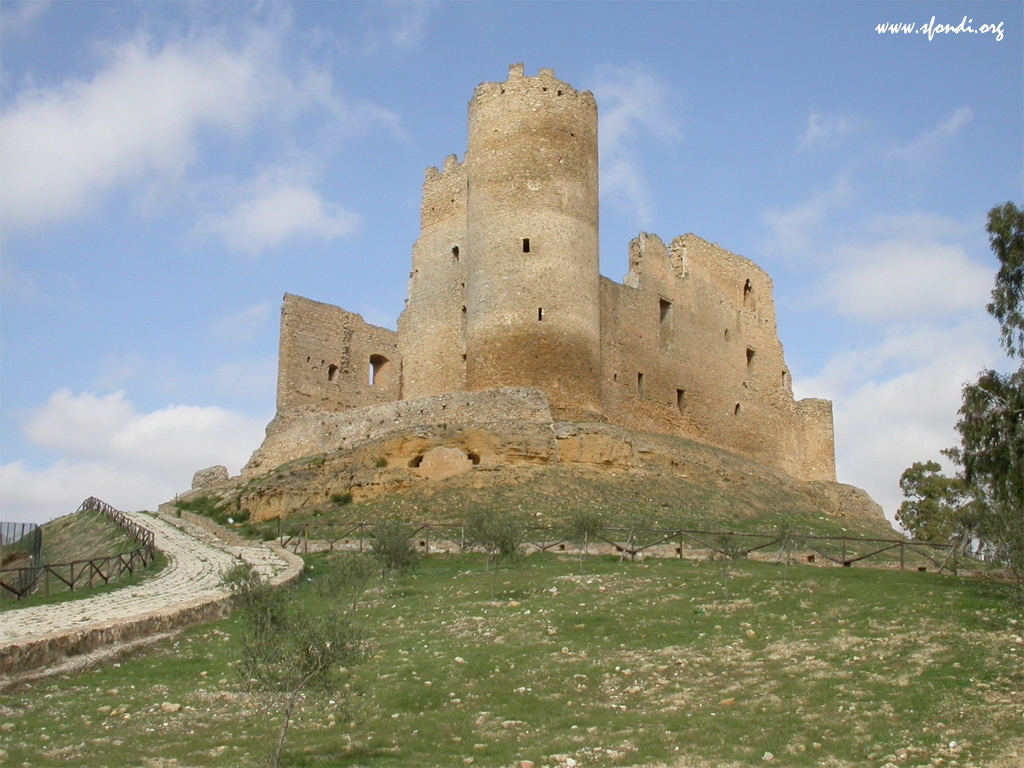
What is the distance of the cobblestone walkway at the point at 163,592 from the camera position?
15.3 metres

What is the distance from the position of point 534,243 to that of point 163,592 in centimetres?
1739

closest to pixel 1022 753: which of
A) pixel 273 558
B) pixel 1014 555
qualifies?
pixel 1014 555

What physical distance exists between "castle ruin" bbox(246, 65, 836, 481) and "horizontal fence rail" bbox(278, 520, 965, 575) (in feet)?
20.4

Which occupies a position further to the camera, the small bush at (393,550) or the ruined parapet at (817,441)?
the ruined parapet at (817,441)

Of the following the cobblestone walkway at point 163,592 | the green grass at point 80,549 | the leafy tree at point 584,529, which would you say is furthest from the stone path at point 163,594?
the leafy tree at point 584,529

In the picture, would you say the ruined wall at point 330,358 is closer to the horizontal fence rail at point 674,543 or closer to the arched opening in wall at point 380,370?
the arched opening in wall at point 380,370

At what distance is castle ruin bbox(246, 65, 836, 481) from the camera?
3303 centimetres

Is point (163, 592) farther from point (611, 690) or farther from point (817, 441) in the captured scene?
point (817, 441)

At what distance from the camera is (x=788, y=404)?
46.8m

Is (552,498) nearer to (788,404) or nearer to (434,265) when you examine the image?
(434,265)

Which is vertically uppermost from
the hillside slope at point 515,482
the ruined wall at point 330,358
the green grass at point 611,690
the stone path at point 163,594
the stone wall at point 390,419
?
the ruined wall at point 330,358

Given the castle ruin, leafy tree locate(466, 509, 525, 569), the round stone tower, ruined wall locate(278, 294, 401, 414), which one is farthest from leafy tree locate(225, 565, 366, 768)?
ruined wall locate(278, 294, 401, 414)

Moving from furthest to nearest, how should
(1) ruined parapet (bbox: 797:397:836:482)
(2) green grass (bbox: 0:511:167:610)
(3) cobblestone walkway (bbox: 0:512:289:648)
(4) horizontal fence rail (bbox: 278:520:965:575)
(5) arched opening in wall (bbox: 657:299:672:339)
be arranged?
(1) ruined parapet (bbox: 797:397:836:482)
(5) arched opening in wall (bbox: 657:299:672:339)
(4) horizontal fence rail (bbox: 278:520:965:575)
(2) green grass (bbox: 0:511:167:610)
(3) cobblestone walkway (bbox: 0:512:289:648)

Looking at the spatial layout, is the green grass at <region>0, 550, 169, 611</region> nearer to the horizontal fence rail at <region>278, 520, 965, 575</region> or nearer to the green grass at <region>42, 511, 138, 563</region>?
the green grass at <region>42, 511, 138, 563</region>
